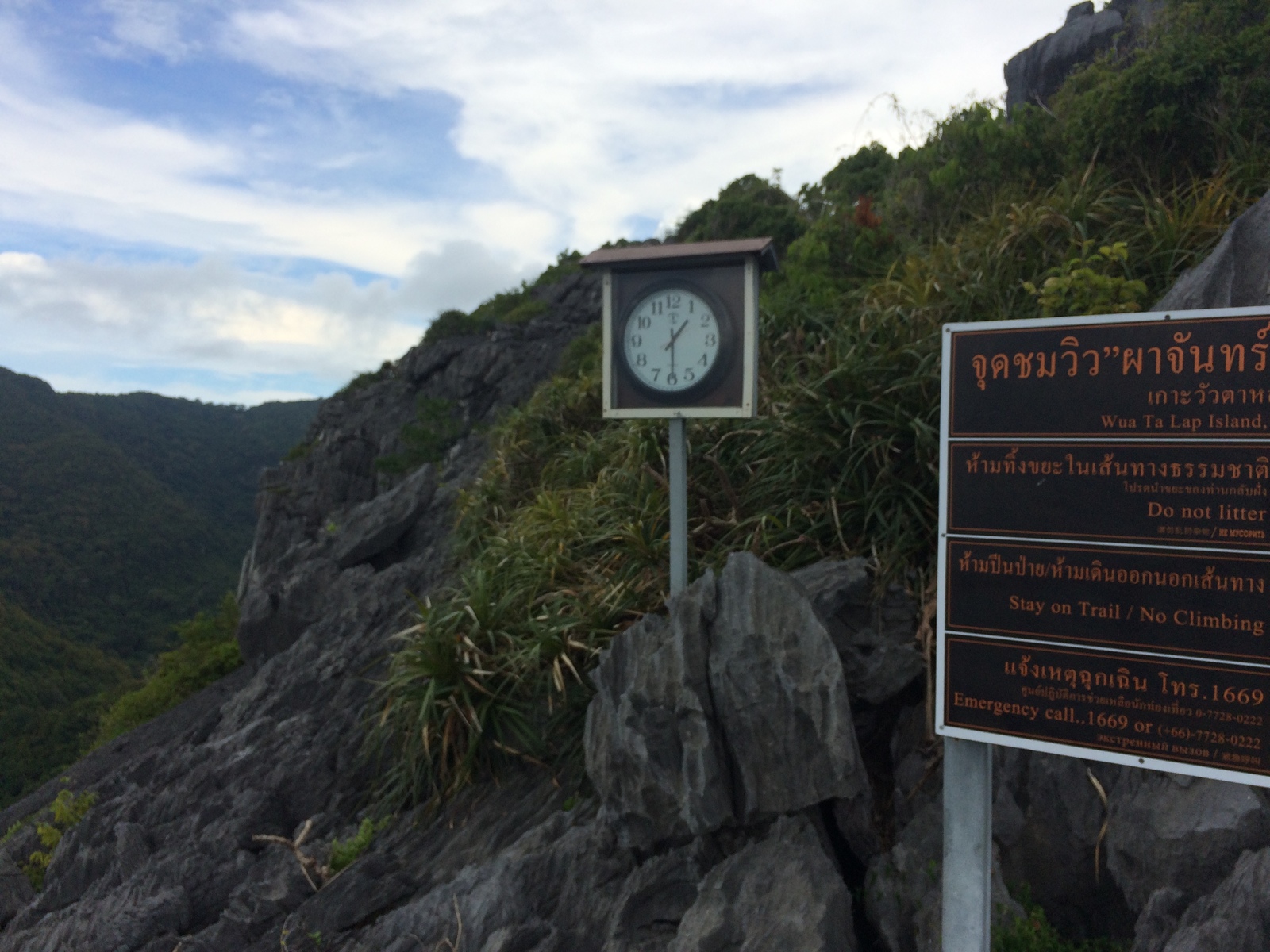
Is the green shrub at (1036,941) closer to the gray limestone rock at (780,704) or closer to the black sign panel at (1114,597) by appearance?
the gray limestone rock at (780,704)

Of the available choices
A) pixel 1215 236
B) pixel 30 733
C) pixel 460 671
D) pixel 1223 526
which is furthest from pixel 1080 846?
pixel 30 733

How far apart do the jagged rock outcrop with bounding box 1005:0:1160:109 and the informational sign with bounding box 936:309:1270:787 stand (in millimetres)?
9626

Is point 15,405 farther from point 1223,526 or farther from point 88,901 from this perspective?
point 1223,526

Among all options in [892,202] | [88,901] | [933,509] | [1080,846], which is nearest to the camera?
[1080,846]

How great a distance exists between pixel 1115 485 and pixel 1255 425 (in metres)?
0.42

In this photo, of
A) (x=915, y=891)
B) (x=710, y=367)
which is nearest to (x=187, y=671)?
(x=710, y=367)

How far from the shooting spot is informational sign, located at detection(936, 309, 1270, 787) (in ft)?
8.70

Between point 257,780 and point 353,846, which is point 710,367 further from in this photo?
point 257,780

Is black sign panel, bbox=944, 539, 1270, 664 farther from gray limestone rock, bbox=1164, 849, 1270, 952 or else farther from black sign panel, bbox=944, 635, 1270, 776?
gray limestone rock, bbox=1164, 849, 1270, 952

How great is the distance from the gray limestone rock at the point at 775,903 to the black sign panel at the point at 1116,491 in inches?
Answer: 62.2

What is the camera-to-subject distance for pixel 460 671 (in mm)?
5551

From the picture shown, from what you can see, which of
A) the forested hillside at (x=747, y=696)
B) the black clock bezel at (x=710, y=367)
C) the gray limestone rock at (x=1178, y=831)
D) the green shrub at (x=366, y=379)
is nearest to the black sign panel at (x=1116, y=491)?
the forested hillside at (x=747, y=696)

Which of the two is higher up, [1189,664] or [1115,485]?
[1115,485]

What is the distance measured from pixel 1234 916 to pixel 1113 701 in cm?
81
